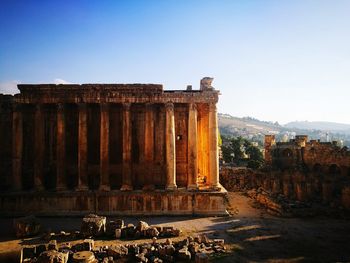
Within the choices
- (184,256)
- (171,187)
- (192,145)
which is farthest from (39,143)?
(184,256)

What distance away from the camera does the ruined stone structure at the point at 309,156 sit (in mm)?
28700

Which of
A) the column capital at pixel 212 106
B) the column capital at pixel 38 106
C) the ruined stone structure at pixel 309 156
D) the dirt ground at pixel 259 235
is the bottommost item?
the dirt ground at pixel 259 235

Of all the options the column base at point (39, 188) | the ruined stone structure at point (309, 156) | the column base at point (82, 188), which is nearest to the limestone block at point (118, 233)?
the column base at point (82, 188)

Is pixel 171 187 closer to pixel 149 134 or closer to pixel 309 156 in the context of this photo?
pixel 149 134

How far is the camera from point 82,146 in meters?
21.2

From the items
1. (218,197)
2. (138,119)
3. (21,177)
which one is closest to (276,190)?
(218,197)

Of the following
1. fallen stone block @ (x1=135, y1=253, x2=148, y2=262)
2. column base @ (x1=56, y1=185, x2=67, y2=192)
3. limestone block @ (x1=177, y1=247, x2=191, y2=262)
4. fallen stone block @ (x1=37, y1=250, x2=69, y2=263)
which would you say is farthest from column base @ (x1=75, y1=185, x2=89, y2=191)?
limestone block @ (x1=177, y1=247, x2=191, y2=262)

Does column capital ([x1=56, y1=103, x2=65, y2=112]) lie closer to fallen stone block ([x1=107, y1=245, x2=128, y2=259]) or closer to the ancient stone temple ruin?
the ancient stone temple ruin

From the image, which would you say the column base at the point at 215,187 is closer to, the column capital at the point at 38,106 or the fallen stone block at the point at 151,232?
the fallen stone block at the point at 151,232

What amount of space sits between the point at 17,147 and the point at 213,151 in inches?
534

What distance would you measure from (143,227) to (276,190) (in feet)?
56.7

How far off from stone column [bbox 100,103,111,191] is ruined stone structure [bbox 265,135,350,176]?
21.3 m

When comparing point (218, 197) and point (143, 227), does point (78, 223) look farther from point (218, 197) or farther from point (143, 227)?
point (218, 197)

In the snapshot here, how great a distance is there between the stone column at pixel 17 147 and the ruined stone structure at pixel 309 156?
27.1 meters
